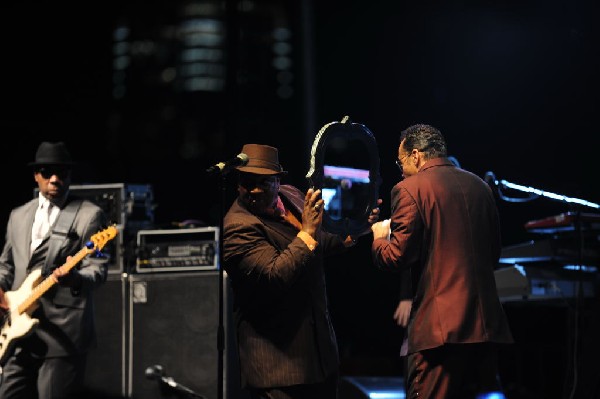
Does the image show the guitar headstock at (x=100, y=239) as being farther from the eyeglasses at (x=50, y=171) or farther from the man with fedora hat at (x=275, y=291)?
the man with fedora hat at (x=275, y=291)

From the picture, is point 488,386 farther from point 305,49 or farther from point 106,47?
point 106,47

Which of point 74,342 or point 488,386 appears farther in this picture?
point 74,342

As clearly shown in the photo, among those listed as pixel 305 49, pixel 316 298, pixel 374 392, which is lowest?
pixel 374 392

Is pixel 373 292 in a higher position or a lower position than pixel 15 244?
lower

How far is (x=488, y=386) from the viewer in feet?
13.3

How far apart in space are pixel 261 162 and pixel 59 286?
1.77m

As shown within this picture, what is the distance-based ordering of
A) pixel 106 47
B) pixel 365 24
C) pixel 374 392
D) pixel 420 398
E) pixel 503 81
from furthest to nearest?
pixel 106 47 < pixel 365 24 < pixel 503 81 < pixel 374 392 < pixel 420 398

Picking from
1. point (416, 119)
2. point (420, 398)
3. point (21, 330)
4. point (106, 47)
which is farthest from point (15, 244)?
point (106, 47)

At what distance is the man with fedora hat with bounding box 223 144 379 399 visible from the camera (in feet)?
13.4

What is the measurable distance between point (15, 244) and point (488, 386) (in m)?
3.12

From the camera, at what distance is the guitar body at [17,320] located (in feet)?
17.2

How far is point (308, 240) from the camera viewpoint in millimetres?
4102

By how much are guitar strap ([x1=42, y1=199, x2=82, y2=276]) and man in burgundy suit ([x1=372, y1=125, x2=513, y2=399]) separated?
2.23m

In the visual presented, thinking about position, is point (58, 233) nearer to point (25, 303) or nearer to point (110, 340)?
point (25, 303)
